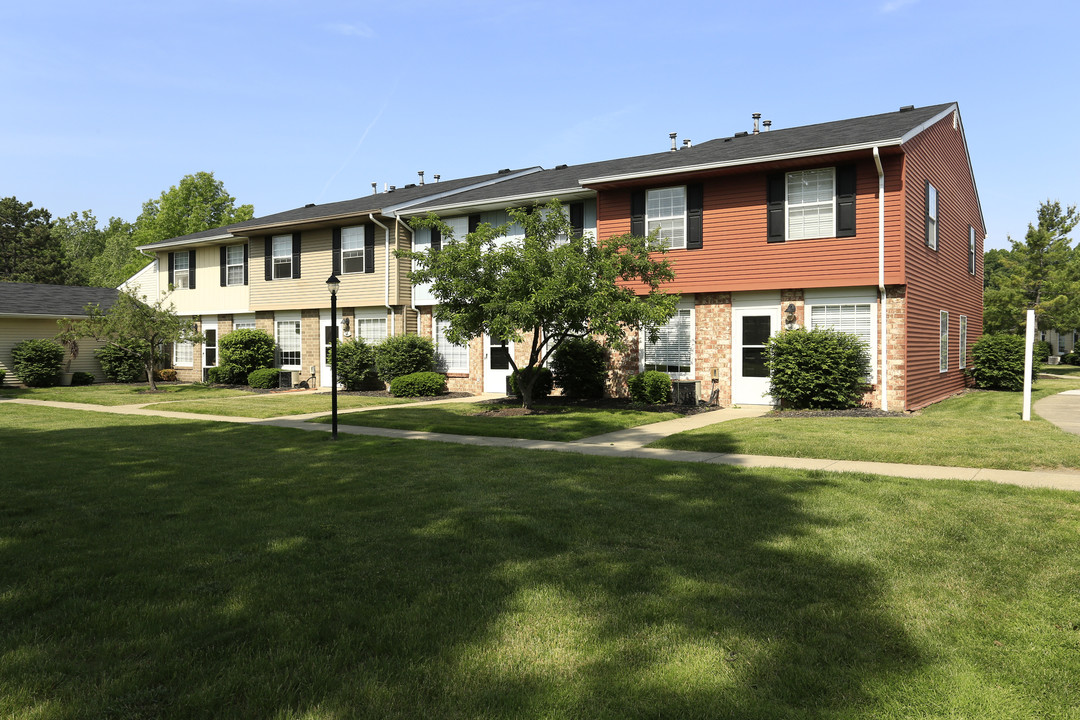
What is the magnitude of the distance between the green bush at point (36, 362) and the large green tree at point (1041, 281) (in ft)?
145

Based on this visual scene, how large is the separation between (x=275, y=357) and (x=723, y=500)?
22.3 metres

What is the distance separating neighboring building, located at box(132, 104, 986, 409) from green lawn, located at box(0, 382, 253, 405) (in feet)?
18.7

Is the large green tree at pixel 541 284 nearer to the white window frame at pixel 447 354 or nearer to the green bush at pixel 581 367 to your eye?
the green bush at pixel 581 367

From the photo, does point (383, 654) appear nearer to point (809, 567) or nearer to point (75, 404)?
point (809, 567)

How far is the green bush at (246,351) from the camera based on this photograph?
975 inches

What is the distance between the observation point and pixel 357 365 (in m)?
21.8

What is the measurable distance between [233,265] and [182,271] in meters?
3.76

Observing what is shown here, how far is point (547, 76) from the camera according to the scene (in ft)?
46.5

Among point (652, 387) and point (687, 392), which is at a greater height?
point (652, 387)

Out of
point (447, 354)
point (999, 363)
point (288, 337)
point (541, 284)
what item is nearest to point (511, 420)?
point (541, 284)

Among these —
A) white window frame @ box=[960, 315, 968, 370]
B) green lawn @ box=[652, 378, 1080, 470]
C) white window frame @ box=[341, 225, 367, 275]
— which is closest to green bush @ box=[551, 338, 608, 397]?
green lawn @ box=[652, 378, 1080, 470]

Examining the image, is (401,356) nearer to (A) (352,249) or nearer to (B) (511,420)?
(A) (352,249)

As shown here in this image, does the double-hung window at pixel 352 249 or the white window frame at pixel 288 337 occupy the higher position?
the double-hung window at pixel 352 249

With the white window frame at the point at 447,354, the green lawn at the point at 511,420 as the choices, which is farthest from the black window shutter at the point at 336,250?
the green lawn at the point at 511,420
